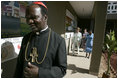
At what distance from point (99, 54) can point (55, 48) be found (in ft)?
7.53

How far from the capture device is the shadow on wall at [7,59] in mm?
1805

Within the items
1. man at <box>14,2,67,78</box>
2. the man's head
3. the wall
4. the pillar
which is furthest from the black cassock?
the wall

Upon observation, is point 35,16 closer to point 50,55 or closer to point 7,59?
point 50,55

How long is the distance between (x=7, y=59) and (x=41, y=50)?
1.26m

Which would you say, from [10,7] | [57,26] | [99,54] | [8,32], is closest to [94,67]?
[99,54]

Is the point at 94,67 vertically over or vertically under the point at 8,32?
under

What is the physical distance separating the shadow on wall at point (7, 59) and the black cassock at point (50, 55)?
2.82 feet

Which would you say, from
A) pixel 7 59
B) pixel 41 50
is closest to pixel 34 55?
pixel 41 50

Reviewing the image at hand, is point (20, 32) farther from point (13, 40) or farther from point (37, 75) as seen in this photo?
point (37, 75)

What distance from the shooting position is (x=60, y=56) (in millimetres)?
996

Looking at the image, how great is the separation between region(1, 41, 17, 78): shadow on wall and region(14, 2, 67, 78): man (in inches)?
32.9

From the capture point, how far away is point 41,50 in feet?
3.52

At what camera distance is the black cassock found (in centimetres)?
98

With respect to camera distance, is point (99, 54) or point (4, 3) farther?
point (99, 54)
